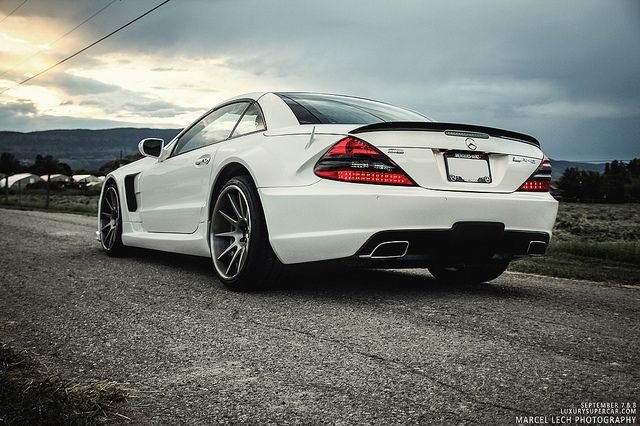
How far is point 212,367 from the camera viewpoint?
2809 millimetres

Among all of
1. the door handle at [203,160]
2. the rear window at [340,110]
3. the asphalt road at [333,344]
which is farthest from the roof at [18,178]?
the asphalt road at [333,344]

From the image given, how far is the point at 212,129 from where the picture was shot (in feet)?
18.4

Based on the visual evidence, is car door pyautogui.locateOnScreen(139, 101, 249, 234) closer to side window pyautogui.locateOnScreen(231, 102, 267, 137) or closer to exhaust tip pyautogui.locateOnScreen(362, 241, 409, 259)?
side window pyautogui.locateOnScreen(231, 102, 267, 137)

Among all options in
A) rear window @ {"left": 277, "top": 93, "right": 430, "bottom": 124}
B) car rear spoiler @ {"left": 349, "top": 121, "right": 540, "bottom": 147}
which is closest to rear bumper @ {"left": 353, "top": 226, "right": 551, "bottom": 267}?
car rear spoiler @ {"left": 349, "top": 121, "right": 540, "bottom": 147}

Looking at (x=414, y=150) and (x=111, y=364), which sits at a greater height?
(x=414, y=150)

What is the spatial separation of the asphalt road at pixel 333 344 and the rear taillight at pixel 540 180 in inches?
30.2

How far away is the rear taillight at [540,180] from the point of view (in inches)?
177

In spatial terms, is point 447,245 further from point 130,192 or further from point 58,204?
point 58,204

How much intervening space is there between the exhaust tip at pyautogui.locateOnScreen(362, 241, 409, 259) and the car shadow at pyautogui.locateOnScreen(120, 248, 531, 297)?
22cm

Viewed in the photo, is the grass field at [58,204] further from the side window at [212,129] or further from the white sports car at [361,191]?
the white sports car at [361,191]

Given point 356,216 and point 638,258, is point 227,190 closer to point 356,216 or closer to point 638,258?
point 356,216

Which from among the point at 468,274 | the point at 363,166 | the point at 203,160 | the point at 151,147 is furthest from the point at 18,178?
the point at 363,166

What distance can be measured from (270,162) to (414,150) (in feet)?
3.12

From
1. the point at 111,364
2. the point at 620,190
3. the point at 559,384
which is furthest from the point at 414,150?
the point at 620,190
